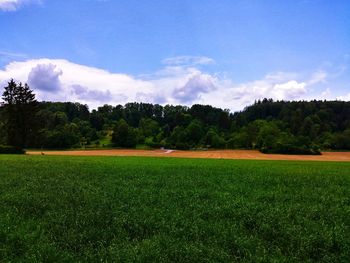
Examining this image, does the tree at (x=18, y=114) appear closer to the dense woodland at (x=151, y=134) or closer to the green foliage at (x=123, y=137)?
the dense woodland at (x=151, y=134)

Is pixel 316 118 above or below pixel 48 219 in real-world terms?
above

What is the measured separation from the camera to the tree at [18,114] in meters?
89.9

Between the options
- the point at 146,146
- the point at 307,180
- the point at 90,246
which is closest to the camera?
the point at 90,246

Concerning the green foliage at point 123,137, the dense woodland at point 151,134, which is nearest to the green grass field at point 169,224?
the dense woodland at point 151,134

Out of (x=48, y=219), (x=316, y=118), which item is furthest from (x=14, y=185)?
(x=316, y=118)

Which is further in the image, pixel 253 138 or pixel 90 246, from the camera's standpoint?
pixel 253 138

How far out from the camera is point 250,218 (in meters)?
17.0

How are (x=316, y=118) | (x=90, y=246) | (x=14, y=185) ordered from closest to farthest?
(x=90, y=246) < (x=14, y=185) < (x=316, y=118)

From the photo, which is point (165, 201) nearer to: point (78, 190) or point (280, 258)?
point (78, 190)

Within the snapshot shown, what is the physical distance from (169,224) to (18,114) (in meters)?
83.6

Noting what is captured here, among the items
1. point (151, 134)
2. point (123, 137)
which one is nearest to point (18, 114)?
point (123, 137)

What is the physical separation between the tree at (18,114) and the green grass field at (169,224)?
69.8m

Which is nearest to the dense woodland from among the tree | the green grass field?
the tree

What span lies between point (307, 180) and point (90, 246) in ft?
75.6
